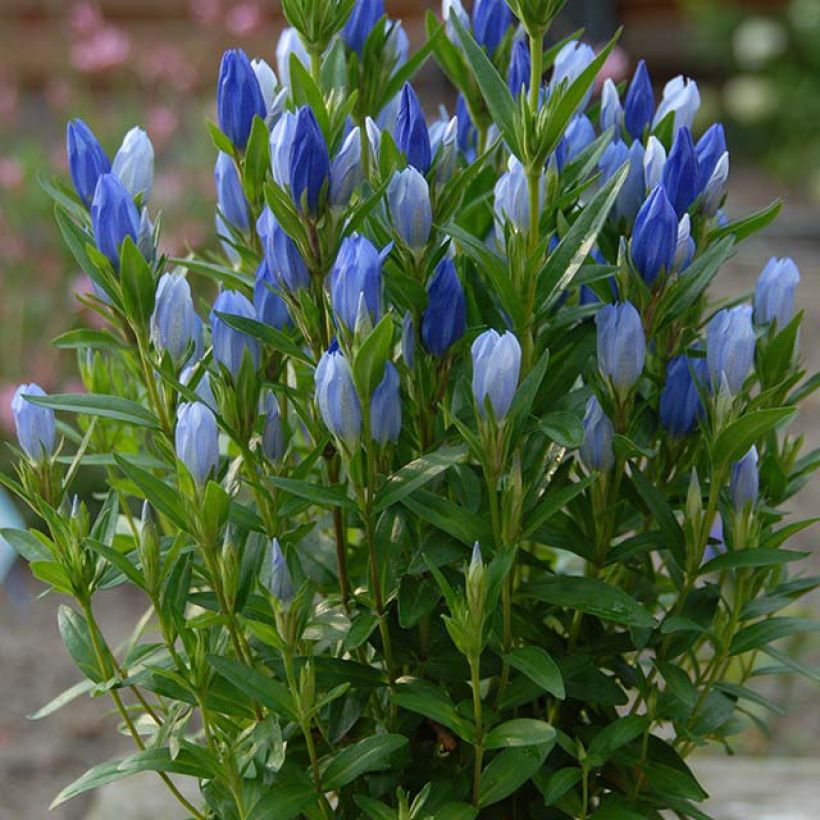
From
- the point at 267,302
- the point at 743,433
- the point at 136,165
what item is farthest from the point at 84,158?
the point at 743,433

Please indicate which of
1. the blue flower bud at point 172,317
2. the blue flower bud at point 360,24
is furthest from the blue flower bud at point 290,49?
the blue flower bud at point 172,317

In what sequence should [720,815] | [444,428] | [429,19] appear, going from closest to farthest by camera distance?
[444,428] < [429,19] < [720,815]

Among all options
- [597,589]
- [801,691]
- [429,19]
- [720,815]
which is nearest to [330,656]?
[597,589]

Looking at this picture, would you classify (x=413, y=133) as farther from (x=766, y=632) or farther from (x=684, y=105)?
(x=766, y=632)

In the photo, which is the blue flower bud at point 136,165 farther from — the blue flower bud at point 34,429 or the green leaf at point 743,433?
the green leaf at point 743,433

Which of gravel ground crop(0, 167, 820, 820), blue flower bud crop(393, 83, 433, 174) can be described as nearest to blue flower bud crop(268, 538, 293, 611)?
blue flower bud crop(393, 83, 433, 174)

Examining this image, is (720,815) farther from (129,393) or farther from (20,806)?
(20,806)
